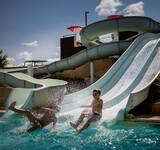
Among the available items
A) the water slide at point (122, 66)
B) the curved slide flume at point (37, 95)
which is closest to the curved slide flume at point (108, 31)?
the water slide at point (122, 66)

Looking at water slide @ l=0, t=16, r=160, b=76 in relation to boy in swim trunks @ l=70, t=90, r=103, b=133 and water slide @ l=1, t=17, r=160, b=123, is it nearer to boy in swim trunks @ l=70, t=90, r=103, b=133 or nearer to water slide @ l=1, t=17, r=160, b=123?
water slide @ l=1, t=17, r=160, b=123

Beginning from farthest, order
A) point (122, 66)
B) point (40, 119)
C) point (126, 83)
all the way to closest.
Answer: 1. point (122, 66)
2. point (126, 83)
3. point (40, 119)

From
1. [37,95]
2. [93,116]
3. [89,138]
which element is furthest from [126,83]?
[89,138]

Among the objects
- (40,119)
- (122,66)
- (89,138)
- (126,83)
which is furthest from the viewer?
(122,66)

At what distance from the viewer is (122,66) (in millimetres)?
12172

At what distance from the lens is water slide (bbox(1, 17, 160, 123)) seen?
921cm

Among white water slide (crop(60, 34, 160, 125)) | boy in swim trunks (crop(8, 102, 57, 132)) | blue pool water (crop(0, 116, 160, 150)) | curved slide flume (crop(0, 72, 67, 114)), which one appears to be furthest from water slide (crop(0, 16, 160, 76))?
boy in swim trunks (crop(8, 102, 57, 132))

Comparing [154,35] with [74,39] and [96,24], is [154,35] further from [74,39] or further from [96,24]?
[74,39]

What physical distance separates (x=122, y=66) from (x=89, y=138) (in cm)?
635

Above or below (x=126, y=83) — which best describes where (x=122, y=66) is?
above

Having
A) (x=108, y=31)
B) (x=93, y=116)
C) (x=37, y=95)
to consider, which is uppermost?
(x=108, y=31)

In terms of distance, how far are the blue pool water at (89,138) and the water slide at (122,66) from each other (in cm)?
100

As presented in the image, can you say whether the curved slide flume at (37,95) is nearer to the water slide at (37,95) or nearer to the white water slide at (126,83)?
the water slide at (37,95)

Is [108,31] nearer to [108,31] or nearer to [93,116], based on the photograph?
[108,31]
